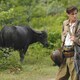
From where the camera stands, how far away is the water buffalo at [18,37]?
1522 centimetres

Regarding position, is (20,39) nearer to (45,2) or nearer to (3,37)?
(3,37)

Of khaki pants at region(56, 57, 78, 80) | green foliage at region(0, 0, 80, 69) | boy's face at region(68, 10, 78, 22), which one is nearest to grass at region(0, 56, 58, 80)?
green foliage at region(0, 0, 80, 69)

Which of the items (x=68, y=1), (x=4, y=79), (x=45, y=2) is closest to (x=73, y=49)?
(x=4, y=79)

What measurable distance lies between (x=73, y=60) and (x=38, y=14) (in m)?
27.0

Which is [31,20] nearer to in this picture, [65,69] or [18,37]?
[18,37]

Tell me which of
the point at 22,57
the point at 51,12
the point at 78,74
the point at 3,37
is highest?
the point at 78,74

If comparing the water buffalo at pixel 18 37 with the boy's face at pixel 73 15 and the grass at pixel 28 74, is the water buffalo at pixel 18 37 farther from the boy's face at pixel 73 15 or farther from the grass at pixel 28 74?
the boy's face at pixel 73 15

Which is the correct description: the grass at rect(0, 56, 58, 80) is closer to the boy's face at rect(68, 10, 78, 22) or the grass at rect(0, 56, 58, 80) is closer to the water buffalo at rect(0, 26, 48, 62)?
the water buffalo at rect(0, 26, 48, 62)

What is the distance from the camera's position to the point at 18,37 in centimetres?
1579

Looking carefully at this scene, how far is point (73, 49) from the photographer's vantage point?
6.51m

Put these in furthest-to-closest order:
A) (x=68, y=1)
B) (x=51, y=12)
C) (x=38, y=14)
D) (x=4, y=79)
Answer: (x=51, y=12), (x=38, y=14), (x=68, y=1), (x=4, y=79)

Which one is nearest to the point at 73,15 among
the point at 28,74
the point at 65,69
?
the point at 65,69

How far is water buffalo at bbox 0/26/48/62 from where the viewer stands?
599 inches

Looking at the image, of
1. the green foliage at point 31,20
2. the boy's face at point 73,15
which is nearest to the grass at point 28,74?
the green foliage at point 31,20
